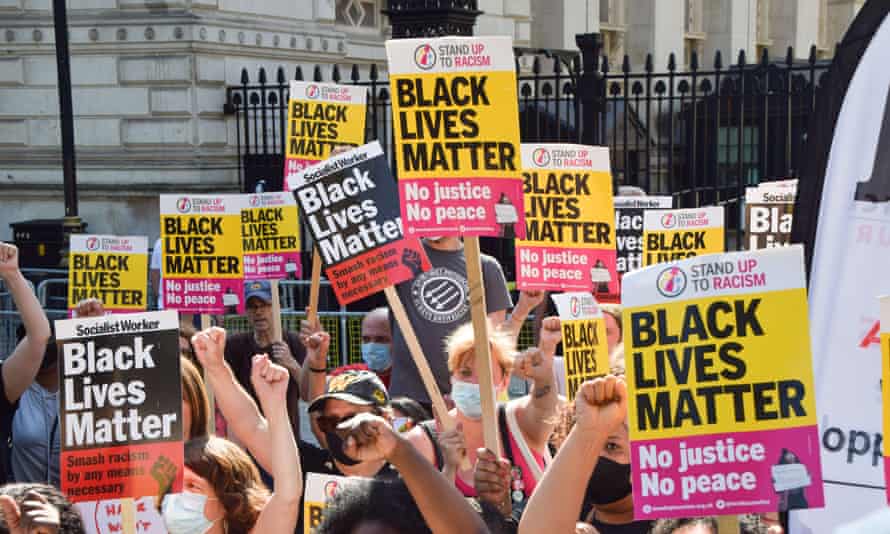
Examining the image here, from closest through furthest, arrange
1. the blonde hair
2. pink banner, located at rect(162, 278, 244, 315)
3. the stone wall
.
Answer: the blonde hair → pink banner, located at rect(162, 278, 244, 315) → the stone wall

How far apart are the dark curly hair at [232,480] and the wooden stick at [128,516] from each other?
25cm

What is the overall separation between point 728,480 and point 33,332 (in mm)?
3321

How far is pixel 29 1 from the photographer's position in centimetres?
1625

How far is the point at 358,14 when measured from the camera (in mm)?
18875

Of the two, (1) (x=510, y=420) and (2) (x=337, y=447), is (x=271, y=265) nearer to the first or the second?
(1) (x=510, y=420)

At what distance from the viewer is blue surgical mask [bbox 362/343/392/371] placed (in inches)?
296

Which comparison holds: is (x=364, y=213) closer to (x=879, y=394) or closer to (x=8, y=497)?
(x=8, y=497)

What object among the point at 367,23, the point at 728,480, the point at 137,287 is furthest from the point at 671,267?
the point at 367,23

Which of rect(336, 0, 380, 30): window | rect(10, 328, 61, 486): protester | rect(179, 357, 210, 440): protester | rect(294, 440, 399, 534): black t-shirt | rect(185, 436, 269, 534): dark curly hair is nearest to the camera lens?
rect(185, 436, 269, 534): dark curly hair

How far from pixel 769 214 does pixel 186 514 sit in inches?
183

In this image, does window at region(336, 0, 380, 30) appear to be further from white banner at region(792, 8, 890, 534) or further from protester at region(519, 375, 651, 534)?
white banner at region(792, 8, 890, 534)

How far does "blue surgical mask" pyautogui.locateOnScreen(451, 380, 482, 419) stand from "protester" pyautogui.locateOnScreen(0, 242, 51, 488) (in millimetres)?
1779

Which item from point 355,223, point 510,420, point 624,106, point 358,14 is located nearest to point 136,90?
point 358,14

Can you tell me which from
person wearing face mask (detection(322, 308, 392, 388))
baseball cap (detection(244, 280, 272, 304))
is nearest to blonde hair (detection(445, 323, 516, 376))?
person wearing face mask (detection(322, 308, 392, 388))
